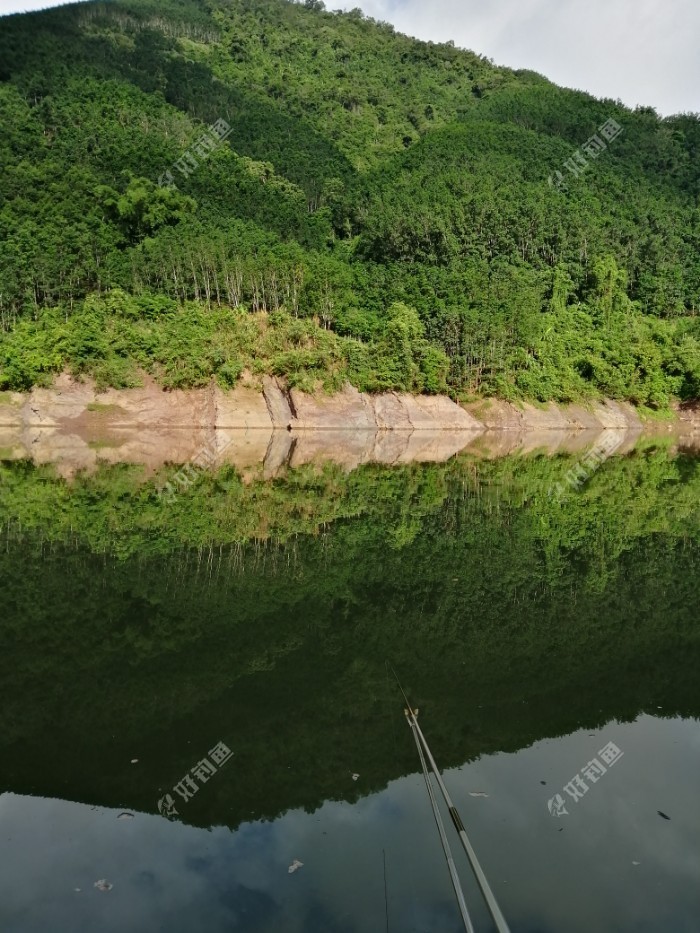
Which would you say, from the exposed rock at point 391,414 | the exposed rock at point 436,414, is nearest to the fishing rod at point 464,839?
the exposed rock at point 391,414

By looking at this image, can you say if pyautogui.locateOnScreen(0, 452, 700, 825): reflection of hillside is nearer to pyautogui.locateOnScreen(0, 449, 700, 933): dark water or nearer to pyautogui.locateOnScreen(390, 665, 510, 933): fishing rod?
pyautogui.locateOnScreen(0, 449, 700, 933): dark water

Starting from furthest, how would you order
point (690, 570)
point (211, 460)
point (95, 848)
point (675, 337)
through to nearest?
point (675, 337) → point (211, 460) → point (690, 570) → point (95, 848)

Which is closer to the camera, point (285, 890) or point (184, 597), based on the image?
point (285, 890)

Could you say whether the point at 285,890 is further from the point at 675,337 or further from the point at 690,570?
the point at 675,337

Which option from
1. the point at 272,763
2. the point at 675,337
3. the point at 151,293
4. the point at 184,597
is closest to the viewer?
the point at 272,763

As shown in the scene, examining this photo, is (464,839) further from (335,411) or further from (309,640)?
(335,411)

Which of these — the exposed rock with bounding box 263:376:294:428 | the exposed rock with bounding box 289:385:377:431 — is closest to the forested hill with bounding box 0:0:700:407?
the exposed rock with bounding box 289:385:377:431

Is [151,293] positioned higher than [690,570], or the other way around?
[151,293]

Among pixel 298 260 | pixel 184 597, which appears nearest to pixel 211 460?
pixel 184 597
